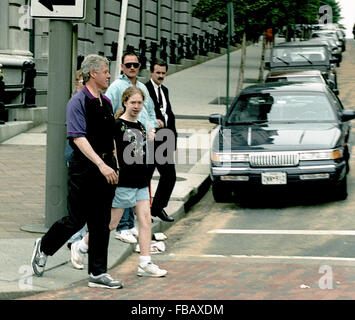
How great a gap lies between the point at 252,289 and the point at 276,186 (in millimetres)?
4253

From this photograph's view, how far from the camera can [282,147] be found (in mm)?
11250

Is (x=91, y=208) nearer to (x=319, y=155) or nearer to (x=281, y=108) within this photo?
(x=319, y=155)

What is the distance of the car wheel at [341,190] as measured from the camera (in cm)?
1135

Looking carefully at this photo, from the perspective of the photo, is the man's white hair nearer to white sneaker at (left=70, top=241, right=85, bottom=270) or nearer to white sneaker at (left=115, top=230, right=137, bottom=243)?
white sneaker at (left=70, top=241, right=85, bottom=270)

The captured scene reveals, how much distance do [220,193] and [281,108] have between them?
6.38 feet

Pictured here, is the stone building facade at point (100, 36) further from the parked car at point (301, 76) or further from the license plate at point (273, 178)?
the parked car at point (301, 76)

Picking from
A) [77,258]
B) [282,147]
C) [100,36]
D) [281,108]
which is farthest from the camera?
[100,36]

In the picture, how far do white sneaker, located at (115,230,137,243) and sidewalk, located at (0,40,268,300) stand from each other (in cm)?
7

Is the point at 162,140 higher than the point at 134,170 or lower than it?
higher

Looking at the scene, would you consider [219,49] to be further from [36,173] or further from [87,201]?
[87,201]

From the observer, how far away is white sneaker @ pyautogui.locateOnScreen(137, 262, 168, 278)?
7531 mm

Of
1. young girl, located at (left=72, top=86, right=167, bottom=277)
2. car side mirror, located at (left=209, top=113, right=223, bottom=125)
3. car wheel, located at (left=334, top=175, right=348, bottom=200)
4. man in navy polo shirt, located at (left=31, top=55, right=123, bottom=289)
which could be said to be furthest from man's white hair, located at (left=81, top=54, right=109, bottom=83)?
car side mirror, located at (left=209, top=113, right=223, bottom=125)

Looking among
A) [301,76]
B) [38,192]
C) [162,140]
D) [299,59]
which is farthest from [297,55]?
[162,140]

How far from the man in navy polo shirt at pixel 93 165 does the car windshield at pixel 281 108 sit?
583cm
